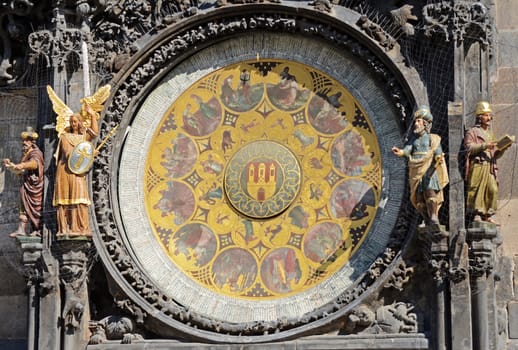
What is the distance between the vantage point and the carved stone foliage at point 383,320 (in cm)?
1620

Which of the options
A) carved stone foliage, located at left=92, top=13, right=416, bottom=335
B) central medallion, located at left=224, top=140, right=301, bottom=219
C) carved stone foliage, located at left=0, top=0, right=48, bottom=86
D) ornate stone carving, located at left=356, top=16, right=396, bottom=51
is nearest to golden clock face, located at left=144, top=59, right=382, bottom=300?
central medallion, located at left=224, top=140, right=301, bottom=219

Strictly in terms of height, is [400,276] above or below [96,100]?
below

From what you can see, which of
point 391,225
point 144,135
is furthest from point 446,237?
point 144,135

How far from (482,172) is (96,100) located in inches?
145

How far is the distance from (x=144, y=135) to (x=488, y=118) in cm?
331

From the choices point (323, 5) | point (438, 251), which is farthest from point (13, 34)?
point (438, 251)

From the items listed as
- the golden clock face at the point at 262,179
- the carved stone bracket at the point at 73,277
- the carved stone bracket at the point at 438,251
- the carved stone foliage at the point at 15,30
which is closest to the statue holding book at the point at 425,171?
the carved stone bracket at the point at 438,251

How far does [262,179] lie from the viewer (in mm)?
17062

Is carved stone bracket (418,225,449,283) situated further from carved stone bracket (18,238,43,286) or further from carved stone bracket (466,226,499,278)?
carved stone bracket (18,238,43,286)

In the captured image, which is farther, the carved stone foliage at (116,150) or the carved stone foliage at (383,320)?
the carved stone foliage at (116,150)

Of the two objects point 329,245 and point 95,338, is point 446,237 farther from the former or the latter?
point 95,338

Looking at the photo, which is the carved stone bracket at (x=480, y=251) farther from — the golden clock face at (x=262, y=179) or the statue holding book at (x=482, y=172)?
the golden clock face at (x=262, y=179)

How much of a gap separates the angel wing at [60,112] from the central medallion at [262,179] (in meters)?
1.58

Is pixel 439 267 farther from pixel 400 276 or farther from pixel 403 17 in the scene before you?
pixel 403 17
